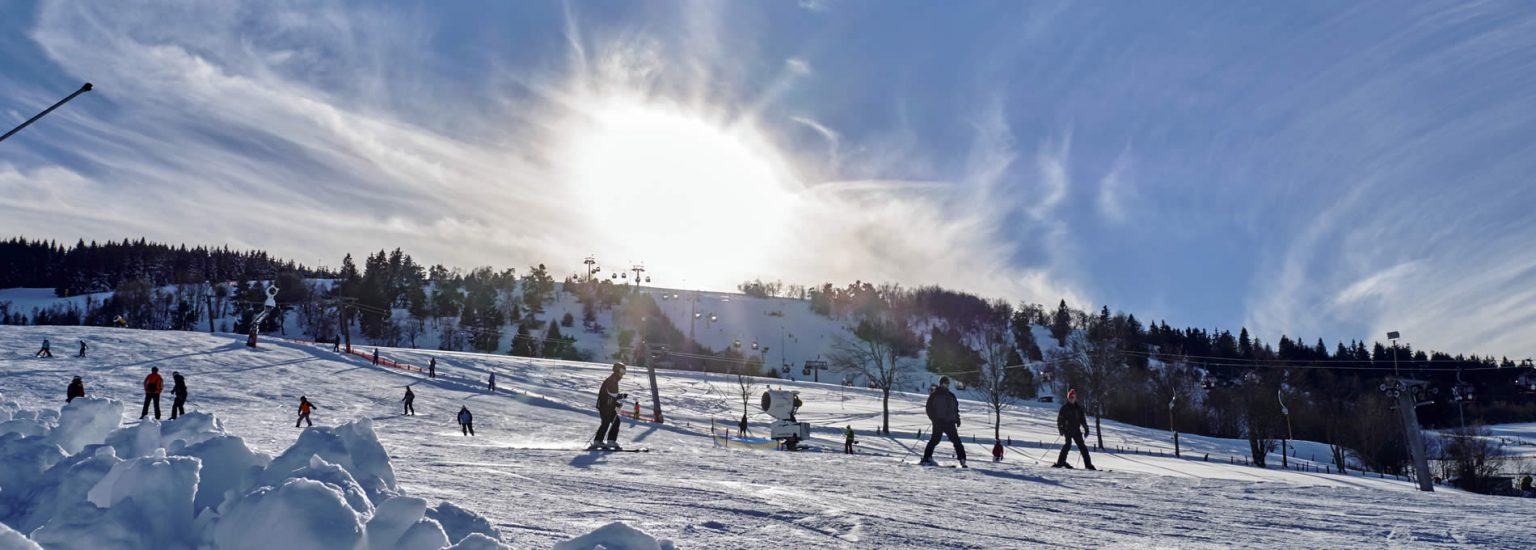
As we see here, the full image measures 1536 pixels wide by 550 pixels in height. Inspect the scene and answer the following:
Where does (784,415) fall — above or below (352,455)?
below

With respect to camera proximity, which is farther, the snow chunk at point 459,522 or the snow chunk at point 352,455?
the snow chunk at point 352,455

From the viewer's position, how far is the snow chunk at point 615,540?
2.96 meters

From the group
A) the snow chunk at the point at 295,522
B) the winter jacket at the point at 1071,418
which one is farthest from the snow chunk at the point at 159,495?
the winter jacket at the point at 1071,418

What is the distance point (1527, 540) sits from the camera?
5.52m

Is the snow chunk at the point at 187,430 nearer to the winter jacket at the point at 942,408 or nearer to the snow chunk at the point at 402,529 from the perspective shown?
the snow chunk at the point at 402,529

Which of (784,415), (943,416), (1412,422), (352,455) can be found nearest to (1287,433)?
(1412,422)

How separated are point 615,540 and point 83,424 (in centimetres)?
552

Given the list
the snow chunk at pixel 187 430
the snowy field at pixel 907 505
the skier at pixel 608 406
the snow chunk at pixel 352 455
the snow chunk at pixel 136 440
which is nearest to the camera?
the snow chunk at pixel 352 455

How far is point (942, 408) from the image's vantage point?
1385 cm

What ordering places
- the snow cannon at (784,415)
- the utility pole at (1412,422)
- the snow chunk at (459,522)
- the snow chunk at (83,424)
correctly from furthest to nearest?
the snow cannon at (784,415) → the utility pole at (1412,422) → the snow chunk at (83,424) → the snow chunk at (459,522)

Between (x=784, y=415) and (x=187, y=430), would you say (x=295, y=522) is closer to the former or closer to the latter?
(x=187, y=430)

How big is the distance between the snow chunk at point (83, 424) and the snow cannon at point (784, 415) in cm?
1862

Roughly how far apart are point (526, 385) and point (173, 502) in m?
58.3

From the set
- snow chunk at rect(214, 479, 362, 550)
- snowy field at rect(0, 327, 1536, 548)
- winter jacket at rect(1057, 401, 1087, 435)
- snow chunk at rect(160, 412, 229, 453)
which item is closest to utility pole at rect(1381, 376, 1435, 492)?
snowy field at rect(0, 327, 1536, 548)
